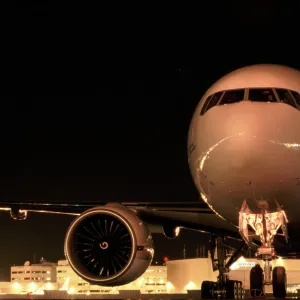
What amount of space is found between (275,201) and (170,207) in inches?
218

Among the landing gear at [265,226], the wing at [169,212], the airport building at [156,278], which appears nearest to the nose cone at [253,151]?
the landing gear at [265,226]

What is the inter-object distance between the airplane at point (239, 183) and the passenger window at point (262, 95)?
2cm

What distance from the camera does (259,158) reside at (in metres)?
11.9

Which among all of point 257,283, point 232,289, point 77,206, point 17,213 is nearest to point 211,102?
point 257,283

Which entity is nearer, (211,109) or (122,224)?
(211,109)

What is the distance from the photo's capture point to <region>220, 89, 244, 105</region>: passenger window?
13000 mm

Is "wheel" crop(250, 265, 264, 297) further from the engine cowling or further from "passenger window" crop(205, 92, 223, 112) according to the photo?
"passenger window" crop(205, 92, 223, 112)

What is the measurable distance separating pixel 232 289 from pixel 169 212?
8.69 ft

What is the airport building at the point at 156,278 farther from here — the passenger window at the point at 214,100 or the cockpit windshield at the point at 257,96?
the cockpit windshield at the point at 257,96

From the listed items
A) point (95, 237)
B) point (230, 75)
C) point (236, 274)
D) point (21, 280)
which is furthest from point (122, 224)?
point (21, 280)

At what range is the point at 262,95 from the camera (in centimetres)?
1295

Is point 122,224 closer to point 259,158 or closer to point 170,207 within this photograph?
point 170,207

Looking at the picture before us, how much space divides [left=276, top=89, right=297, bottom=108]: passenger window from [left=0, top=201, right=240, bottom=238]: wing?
500 centimetres

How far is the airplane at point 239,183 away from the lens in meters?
12.1
